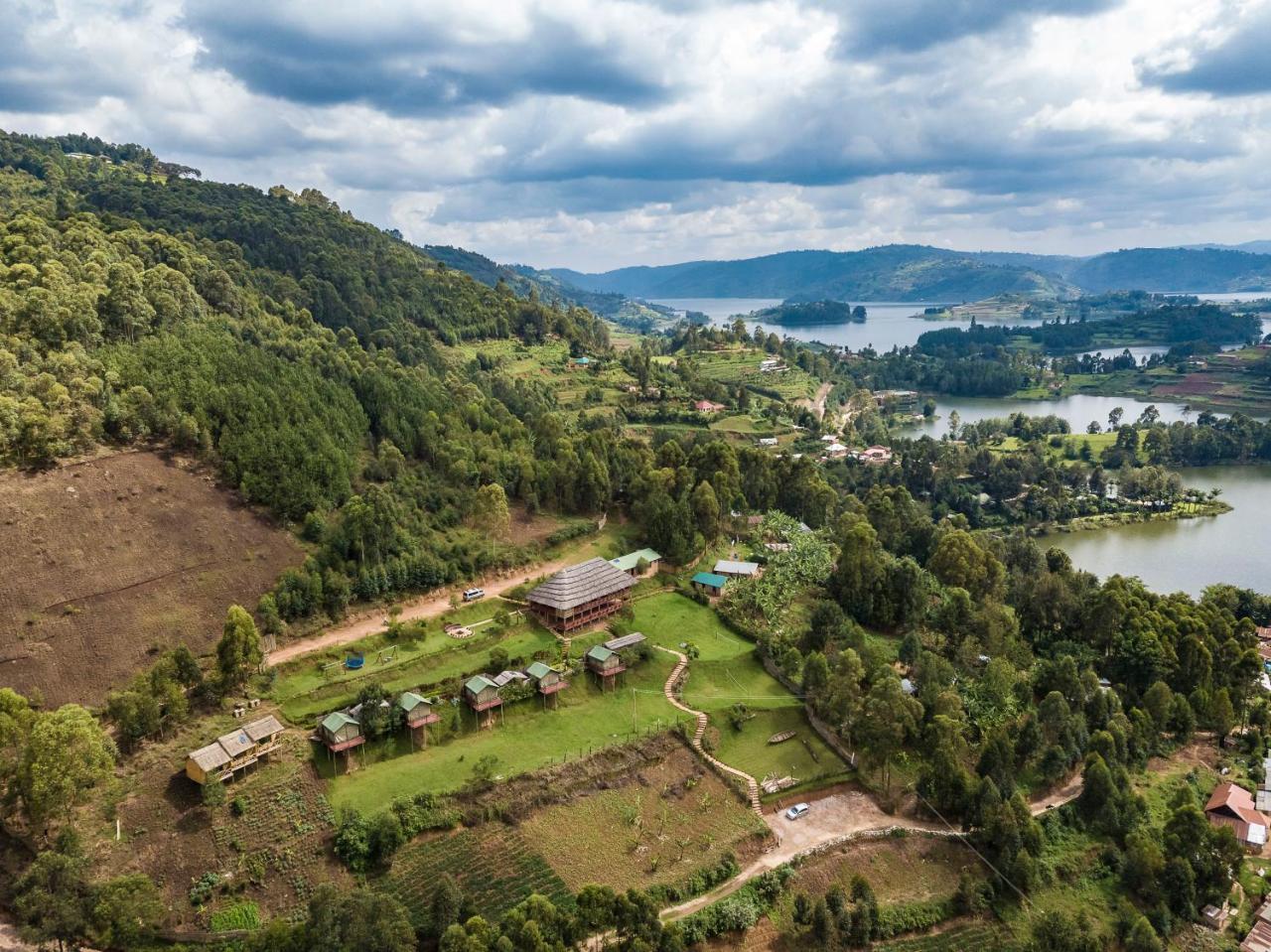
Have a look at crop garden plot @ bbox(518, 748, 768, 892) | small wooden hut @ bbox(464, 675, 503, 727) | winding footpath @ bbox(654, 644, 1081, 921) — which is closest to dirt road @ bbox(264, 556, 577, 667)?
small wooden hut @ bbox(464, 675, 503, 727)

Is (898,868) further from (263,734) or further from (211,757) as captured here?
(211,757)

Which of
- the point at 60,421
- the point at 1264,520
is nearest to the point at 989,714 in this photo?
the point at 60,421

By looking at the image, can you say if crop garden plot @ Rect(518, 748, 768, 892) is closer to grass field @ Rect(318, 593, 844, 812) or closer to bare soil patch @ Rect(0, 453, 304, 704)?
grass field @ Rect(318, 593, 844, 812)

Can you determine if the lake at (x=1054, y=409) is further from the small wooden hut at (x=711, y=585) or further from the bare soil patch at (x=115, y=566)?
the bare soil patch at (x=115, y=566)

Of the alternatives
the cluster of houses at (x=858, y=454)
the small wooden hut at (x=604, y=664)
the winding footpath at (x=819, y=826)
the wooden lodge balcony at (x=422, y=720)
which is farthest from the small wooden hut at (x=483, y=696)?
the cluster of houses at (x=858, y=454)

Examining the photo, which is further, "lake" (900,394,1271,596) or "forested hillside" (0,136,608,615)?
"lake" (900,394,1271,596)

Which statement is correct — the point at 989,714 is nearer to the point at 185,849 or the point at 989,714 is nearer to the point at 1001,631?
the point at 1001,631
